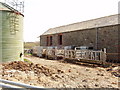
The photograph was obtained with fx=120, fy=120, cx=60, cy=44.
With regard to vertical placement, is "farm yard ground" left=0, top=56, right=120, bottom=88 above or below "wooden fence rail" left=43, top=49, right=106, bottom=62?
below

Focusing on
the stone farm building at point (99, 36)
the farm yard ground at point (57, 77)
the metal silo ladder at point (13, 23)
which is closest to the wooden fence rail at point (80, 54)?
the stone farm building at point (99, 36)

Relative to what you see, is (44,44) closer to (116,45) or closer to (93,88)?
(116,45)

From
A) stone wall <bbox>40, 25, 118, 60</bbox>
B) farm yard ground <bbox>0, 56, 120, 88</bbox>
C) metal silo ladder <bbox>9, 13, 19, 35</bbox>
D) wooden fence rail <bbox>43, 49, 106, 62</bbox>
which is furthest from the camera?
stone wall <bbox>40, 25, 118, 60</bbox>

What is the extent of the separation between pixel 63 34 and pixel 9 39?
13.2m

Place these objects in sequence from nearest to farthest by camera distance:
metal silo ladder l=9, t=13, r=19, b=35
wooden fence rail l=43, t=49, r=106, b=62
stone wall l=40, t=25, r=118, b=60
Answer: metal silo ladder l=9, t=13, r=19, b=35, wooden fence rail l=43, t=49, r=106, b=62, stone wall l=40, t=25, r=118, b=60

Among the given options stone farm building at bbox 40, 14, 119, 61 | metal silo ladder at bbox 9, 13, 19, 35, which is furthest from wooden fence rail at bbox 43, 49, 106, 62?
metal silo ladder at bbox 9, 13, 19, 35

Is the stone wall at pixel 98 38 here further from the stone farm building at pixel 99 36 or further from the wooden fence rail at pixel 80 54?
the wooden fence rail at pixel 80 54

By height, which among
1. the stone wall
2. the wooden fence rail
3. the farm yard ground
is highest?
Result: the stone wall

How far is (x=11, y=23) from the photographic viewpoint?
9734 mm

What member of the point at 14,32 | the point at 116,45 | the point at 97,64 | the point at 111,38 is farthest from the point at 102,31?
the point at 14,32

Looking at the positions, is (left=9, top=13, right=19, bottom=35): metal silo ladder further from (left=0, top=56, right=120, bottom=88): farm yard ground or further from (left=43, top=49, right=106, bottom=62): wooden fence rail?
(left=43, top=49, right=106, bottom=62): wooden fence rail

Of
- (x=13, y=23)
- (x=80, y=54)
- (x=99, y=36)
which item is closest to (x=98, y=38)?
(x=99, y=36)

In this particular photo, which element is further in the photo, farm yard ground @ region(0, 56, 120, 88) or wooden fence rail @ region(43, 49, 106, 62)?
wooden fence rail @ region(43, 49, 106, 62)

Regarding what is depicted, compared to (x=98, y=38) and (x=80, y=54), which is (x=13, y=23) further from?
(x=98, y=38)
